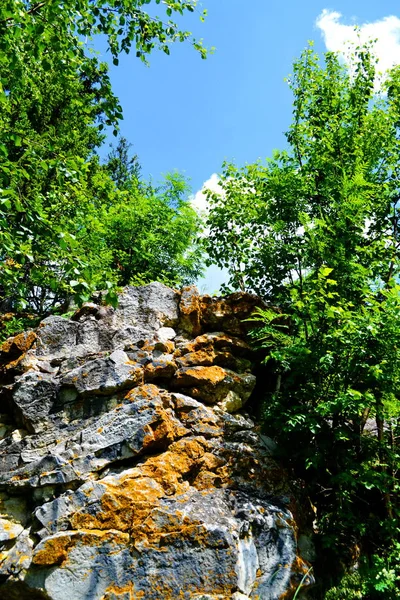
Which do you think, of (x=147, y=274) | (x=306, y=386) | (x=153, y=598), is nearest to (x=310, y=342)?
(x=306, y=386)

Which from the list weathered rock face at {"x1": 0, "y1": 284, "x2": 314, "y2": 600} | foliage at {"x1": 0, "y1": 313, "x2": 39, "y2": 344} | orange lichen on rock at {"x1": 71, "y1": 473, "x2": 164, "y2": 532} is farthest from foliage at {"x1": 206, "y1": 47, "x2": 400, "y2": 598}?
foliage at {"x1": 0, "y1": 313, "x2": 39, "y2": 344}

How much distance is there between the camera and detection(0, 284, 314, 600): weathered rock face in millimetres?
4566

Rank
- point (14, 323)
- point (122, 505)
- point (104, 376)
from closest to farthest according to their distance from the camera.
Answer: point (122, 505) < point (104, 376) < point (14, 323)

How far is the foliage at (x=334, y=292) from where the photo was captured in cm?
558

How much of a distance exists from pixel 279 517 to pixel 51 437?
10.5ft

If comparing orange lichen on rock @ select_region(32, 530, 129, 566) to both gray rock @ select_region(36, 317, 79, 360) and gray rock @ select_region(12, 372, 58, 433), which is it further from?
gray rock @ select_region(36, 317, 79, 360)

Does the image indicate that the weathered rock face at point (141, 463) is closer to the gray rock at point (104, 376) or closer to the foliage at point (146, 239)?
the gray rock at point (104, 376)

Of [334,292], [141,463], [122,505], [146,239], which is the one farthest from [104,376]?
[146,239]

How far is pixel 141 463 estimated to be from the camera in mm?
5633

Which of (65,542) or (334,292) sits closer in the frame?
(65,542)

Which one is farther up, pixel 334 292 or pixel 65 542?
pixel 334 292

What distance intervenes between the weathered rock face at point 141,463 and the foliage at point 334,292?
30.6 inches

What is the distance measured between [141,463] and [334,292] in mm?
3275

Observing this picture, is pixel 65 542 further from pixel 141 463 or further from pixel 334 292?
pixel 334 292
